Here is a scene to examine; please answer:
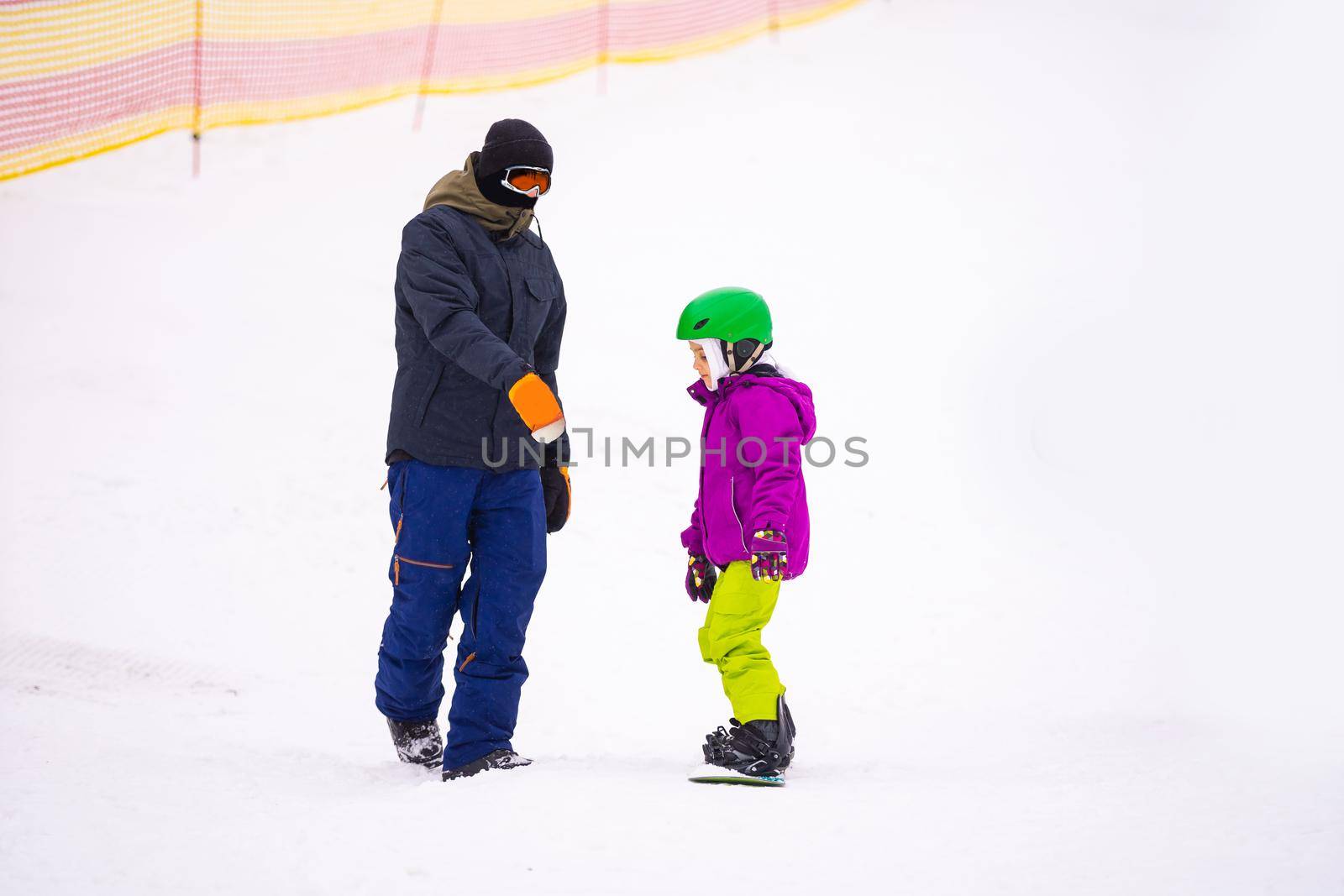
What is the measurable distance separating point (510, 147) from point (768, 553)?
1.42 m

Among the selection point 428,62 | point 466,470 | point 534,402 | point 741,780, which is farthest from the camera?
point 428,62

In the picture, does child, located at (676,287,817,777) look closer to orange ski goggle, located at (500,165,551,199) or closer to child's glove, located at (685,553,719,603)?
child's glove, located at (685,553,719,603)

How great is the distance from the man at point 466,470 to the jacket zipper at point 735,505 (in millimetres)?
568

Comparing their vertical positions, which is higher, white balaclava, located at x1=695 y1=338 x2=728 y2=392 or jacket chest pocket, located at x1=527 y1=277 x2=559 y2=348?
jacket chest pocket, located at x1=527 y1=277 x2=559 y2=348

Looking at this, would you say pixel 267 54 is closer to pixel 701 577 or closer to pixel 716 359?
pixel 716 359

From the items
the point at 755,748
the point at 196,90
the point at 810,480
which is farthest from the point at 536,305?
the point at 196,90

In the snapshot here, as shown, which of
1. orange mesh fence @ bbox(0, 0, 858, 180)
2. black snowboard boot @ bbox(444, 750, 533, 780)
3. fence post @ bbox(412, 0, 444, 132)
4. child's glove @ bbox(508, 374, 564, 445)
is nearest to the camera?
child's glove @ bbox(508, 374, 564, 445)

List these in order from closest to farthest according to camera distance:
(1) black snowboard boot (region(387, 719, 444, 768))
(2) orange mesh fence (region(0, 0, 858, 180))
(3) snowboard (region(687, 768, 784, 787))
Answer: (3) snowboard (region(687, 768, 784, 787)), (1) black snowboard boot (region(387, 719, 444, 768)), (2) orange mesh fence (region(0, 0, 858, 180))

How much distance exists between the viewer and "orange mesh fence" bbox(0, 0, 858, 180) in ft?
33.3

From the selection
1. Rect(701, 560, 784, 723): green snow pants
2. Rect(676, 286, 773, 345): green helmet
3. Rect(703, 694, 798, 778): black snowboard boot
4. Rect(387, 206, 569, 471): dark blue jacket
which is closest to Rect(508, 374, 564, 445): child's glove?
Rect(387, 206, 569, 471): dark blue jacket

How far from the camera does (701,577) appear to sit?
383cm

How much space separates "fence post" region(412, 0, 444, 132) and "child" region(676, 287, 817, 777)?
30.3 feet

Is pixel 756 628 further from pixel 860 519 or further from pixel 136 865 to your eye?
pixel 860 519

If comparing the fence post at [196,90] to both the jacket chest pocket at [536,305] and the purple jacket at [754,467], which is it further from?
the purple jacket at [754,467]
